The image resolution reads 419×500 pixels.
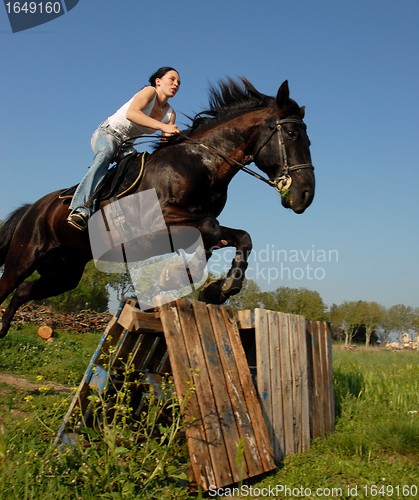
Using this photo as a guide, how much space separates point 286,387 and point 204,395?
3.94ft

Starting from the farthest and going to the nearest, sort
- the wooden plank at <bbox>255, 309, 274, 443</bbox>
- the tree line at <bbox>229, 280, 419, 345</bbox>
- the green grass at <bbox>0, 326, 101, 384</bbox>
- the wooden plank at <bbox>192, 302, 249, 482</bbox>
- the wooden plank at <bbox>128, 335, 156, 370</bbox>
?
1. the tree line at <bbox>229, 280, 419, 345</bbox>
2. the green grass at <bbox>0, 326, 101, 384</bbox>
3. the wooden plank at <bbox>128, 335, 156, 370</bbox>
4. the wooden plank at <bbox>255, 309, 274, 443</bbox>
5. the wooden plank at <bbox>192, 302, 249, 482</bbox>

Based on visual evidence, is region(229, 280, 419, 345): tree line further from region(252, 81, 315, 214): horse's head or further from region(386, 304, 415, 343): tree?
region(252, 81, 315, 214): horse's head

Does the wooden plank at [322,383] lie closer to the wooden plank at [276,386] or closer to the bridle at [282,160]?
the wooden plank at [276,386]

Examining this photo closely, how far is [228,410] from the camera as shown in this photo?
296 cm

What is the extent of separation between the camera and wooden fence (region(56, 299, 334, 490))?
2.74m

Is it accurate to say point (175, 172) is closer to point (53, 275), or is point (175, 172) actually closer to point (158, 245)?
point (158, 245)

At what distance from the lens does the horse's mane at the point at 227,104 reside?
4.46 metres

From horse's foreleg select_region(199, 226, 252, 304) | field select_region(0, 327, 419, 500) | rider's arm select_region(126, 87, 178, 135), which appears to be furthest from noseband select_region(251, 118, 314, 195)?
field select_region(0, 327, 419, 500)

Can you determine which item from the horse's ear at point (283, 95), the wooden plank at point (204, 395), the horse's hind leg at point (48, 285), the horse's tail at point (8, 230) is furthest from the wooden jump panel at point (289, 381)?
the horse's tail at point (8, 230)

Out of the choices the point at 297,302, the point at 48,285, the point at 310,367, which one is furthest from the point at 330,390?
the point at 297,302

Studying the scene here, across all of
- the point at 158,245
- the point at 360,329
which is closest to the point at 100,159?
the point at 158,245

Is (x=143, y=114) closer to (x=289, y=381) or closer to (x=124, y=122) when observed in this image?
(x=124, y=122)

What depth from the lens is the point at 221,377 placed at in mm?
3096

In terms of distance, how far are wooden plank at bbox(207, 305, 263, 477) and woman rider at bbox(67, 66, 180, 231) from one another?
186 centimetres
